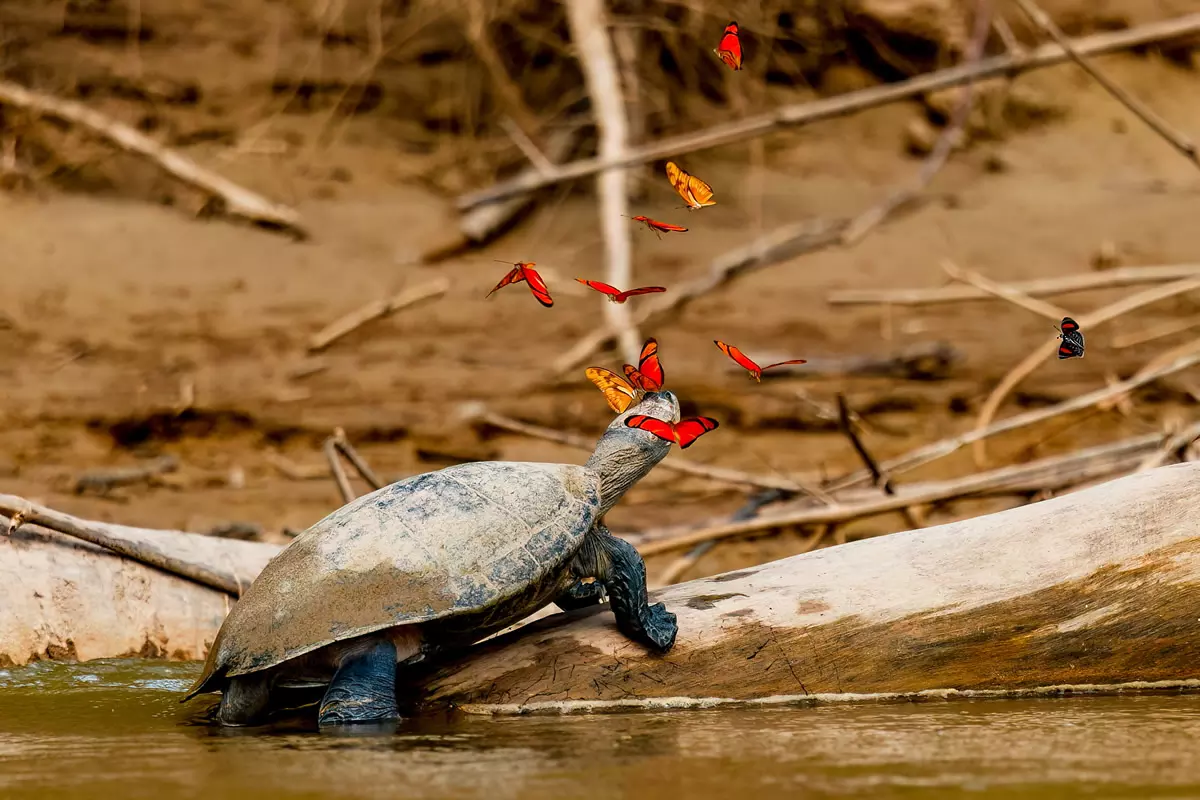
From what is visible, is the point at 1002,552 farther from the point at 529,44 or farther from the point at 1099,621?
the point at 529,44

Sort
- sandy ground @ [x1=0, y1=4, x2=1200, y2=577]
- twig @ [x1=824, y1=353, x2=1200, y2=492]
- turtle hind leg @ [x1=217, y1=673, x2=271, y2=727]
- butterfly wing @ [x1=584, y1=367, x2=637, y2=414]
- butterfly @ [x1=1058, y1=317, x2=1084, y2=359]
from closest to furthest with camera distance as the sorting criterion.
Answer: butterfly @ [x1=1058, y1=317, x2=1084, y2=359]
turtle hind leg @ [x1=217, y1=673, x2=271, y2=727]
butterfly wing @ [x1=584, y1=367, x2=637, y2=414]
twig @ [x1=824, y1=353, x2=1200, y2=492]
sandy ground @ [x1=0, y1=4, x2=1200, y2=577]

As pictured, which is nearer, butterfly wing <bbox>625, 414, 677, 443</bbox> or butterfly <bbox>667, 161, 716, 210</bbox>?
butterfly <bbox>667, 161, 716, 210</bbox>

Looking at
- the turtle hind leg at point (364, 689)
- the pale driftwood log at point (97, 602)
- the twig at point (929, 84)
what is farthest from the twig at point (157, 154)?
the turtle hind leg at point (364, 689)

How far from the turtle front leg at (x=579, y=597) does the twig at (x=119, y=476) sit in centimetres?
369

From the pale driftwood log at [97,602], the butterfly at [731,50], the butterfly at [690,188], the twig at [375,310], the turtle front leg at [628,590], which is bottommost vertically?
the twig at [375,310]

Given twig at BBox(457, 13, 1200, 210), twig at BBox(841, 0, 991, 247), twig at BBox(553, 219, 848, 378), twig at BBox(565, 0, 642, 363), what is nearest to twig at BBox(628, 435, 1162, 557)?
twig at BBox(457, 13, 1200, 210)

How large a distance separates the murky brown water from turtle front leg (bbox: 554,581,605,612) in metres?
0.56

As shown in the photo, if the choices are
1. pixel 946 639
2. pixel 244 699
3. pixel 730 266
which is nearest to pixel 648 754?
pixel 946 639

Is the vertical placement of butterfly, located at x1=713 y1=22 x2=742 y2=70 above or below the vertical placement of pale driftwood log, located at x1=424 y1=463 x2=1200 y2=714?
above

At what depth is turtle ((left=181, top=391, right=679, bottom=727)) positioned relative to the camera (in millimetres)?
3199

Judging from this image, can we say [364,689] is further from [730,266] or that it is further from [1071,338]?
[730,266]

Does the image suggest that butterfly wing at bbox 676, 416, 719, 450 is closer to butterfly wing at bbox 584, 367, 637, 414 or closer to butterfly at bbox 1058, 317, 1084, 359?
butterfly wing at bbox 584, 367, 637, 414

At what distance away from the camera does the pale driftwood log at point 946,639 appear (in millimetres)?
3402

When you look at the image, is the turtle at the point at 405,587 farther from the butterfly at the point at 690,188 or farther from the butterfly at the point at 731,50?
the butterfly at the point at 731,50
